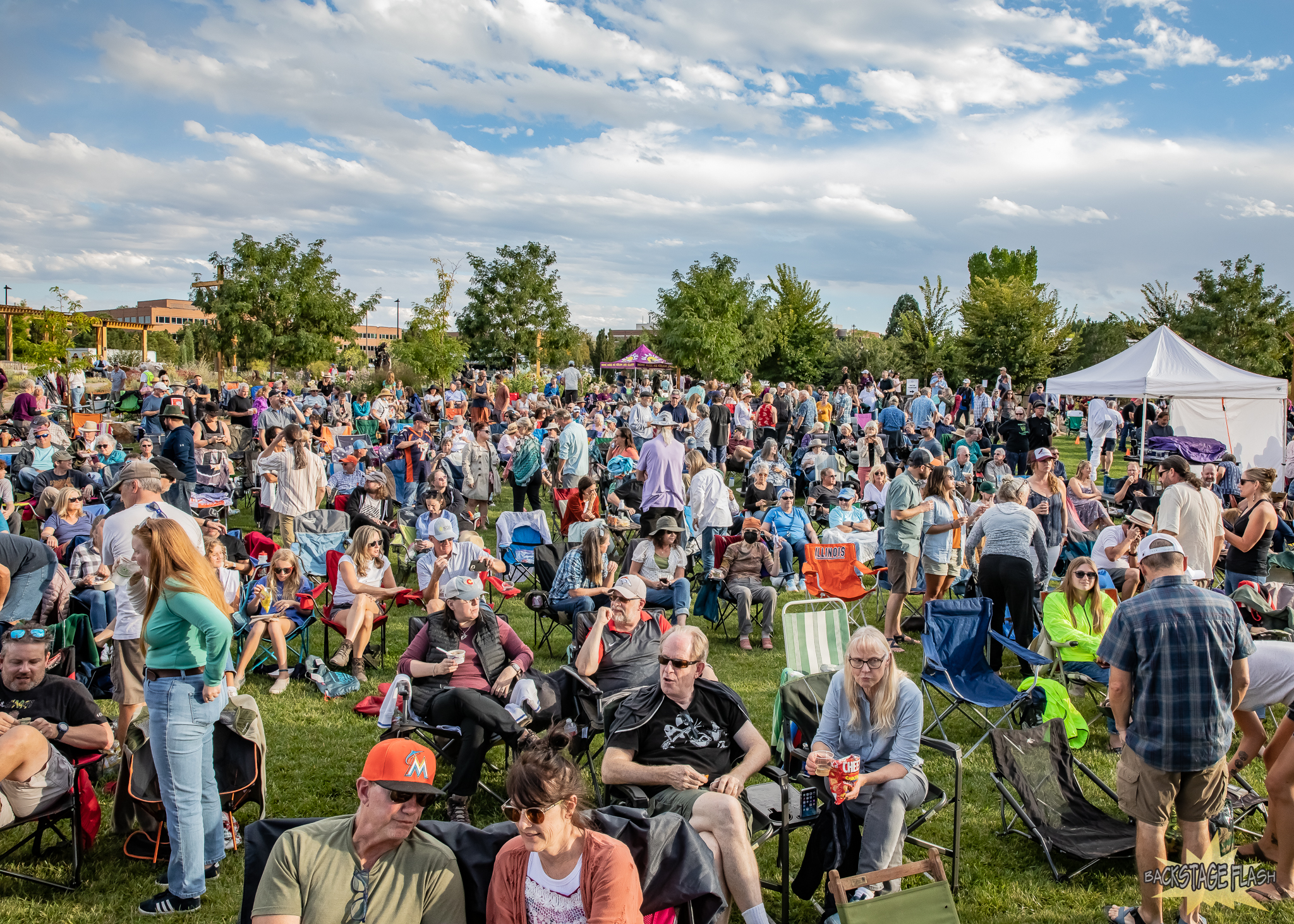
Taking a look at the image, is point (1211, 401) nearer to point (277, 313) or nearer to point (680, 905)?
point (680, 905)

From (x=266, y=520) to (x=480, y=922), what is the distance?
313 inches

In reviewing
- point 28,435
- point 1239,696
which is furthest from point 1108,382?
point 28,435

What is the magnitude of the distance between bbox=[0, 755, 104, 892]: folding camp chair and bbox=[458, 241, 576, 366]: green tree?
1219 inches

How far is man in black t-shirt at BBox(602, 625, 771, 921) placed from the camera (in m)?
3.65

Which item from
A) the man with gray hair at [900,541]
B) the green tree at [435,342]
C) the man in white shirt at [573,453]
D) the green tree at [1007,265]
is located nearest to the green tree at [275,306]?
the green tree at [435,342]

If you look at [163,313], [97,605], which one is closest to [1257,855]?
[97,605]

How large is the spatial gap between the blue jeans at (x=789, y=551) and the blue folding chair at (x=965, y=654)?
2.92m

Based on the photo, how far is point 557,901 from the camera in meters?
2.65

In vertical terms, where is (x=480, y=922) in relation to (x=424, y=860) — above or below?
below

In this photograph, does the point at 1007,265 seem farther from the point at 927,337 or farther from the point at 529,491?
the point at 529,491

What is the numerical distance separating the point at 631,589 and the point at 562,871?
8.42 feet

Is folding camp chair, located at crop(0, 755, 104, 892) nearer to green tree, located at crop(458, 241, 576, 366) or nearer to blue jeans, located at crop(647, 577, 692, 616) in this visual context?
blue jeans, located at crop(647, 577, 692, 616)

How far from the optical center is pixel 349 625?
6504mm

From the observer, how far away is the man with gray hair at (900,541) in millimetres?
6957
